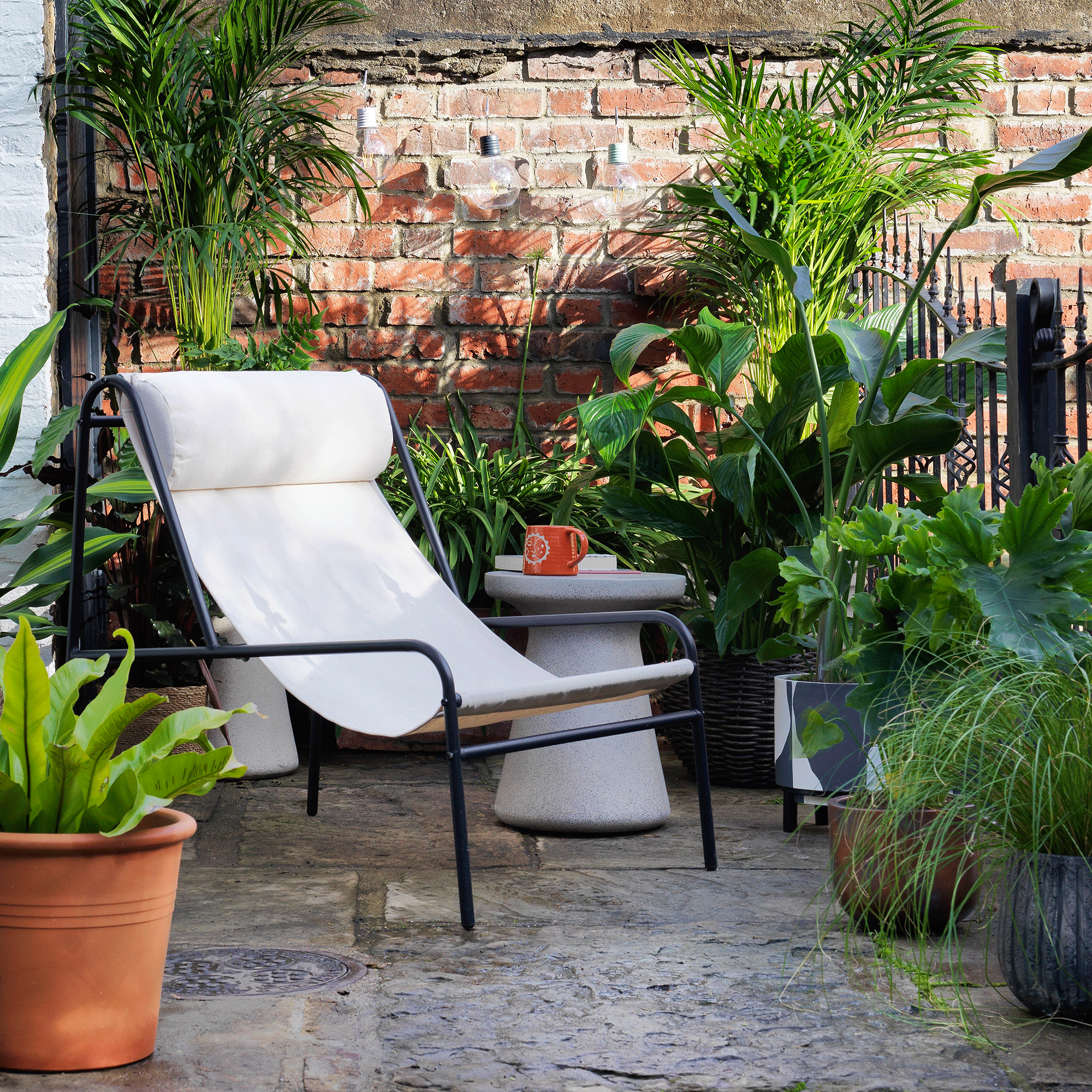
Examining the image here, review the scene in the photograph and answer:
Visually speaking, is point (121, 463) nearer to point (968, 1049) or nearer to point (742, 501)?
point (742, 501)

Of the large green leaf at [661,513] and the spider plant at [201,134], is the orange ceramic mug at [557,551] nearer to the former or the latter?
the large green leaf at [661,513]

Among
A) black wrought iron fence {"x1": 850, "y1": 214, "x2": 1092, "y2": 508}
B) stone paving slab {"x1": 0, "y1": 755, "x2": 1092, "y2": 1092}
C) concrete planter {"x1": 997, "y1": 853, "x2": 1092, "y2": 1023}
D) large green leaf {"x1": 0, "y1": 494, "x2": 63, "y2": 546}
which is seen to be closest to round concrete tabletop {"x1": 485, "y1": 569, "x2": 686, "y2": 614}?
stone paving slab {"x1": 0, "y1": 755, "x2": 1092, "y2": 1092}

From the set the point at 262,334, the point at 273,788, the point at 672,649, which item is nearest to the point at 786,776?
the point at 672,649

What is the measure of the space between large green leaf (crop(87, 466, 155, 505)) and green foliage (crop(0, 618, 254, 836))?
4.17 feet

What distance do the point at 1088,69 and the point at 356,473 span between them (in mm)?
2963

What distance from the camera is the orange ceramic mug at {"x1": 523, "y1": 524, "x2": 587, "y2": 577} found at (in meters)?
2.66

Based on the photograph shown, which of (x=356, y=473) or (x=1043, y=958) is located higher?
(x=356, y=473)

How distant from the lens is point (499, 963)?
177 cm

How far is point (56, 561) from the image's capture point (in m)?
2.63

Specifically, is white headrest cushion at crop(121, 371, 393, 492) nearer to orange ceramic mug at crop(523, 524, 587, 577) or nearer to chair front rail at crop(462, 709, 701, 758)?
orange ceramic mug at crop(523, 524, 587, 577)

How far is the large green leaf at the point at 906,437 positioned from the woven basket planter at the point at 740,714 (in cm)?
65

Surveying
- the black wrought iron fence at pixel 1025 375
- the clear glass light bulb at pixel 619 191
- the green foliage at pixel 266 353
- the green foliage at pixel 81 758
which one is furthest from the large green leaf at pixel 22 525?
the clear glass light bulb at pixel 619 191

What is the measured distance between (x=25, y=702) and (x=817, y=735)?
1145mm

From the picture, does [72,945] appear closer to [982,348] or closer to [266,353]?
[982,348]
